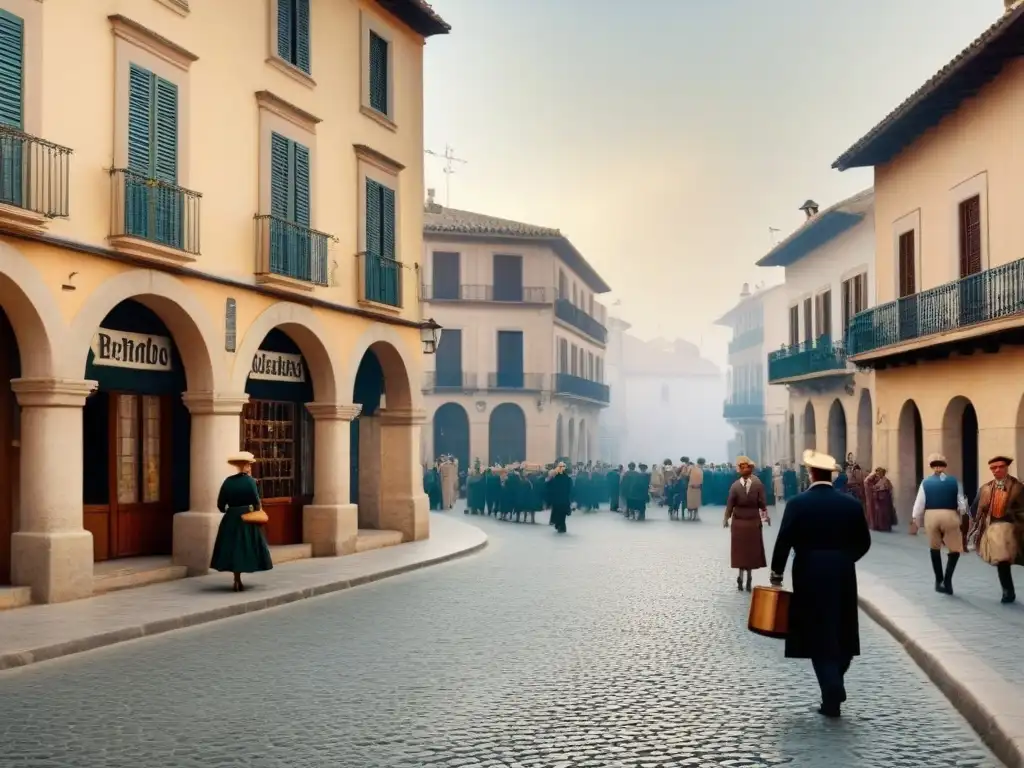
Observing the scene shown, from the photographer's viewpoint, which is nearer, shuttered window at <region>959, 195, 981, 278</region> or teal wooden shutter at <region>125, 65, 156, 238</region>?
teal wooden shutter at <region>125, 65, 156, 238</region>

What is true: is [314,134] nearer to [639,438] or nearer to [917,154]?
[917,154]

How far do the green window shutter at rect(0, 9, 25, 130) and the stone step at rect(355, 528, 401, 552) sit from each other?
985 cm

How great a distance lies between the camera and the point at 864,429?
3625 cm

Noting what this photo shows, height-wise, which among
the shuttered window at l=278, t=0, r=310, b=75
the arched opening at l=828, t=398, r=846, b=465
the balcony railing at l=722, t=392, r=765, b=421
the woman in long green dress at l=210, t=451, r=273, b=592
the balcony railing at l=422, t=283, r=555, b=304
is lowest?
the woman in long green dress at l=210, t=451, r=273, b=592

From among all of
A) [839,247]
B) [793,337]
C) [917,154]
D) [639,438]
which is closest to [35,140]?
[917,154]

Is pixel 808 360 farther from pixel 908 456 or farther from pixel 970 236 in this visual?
pixel 970 236

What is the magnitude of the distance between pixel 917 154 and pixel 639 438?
3041 inches

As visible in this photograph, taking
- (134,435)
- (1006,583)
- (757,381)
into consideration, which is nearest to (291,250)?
(134,435)

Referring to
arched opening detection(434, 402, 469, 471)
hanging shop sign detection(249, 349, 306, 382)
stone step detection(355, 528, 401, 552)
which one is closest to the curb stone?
stone step detection(355, 528, 401, 552)

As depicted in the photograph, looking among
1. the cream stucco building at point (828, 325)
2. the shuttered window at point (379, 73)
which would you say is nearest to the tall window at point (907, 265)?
the cream stucco building at point (828, 325)

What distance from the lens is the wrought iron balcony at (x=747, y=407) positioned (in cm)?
7275

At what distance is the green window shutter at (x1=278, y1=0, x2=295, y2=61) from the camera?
63.6ft

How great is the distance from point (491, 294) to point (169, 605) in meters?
41.2

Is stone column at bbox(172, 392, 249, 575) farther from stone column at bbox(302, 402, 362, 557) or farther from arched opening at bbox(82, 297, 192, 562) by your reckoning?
stone column at bbox(302, 402, 362, 557)
